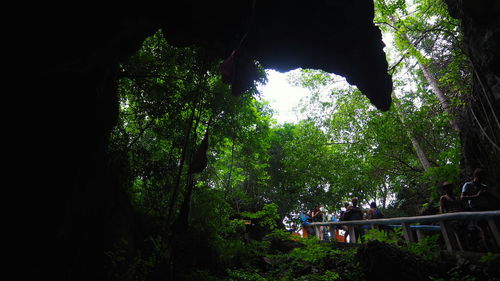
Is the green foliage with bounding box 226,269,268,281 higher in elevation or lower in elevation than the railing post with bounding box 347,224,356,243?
lower

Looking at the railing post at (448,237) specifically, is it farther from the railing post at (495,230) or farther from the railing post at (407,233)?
the railing post at (407,233)

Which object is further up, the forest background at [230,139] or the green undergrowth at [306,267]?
the forest background at [230,139]

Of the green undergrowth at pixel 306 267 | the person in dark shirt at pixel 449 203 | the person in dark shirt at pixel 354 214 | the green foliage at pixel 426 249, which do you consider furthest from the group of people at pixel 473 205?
the person in dark shirt at pixel 354 214

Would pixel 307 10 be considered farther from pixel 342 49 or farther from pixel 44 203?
pixel 44 203

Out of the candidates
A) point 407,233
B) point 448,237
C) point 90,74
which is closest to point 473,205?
point 448,237

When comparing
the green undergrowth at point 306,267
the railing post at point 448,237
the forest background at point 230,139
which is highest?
the forest background at point 230,139

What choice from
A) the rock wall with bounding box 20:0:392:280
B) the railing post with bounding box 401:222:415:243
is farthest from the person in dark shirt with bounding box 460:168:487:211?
the rock wall with bounding box 20:0:392:280

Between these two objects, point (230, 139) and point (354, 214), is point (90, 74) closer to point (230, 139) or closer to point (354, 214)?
point (230, 139)

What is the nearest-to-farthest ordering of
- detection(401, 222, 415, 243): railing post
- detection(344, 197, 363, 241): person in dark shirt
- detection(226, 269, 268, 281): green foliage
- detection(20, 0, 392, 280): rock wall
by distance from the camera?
1. detection(20, 0, 392, 280): rock wall
2. detection(226, 269, 268, 281): green foliage
3. detection(401, 222, 415, 243): railing post
4. detection(344, 197, 363, 241): person in dark shirt

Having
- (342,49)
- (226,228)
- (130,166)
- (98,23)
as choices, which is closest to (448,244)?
(342,49)

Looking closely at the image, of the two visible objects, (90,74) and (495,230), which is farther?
(495,230)

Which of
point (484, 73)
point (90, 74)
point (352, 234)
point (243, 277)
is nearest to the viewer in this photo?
point (90, 74)

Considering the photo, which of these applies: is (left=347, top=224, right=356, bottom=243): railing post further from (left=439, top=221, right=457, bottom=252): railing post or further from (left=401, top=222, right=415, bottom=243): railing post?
(left=439, top=221, right=457, bottom=252): railing post

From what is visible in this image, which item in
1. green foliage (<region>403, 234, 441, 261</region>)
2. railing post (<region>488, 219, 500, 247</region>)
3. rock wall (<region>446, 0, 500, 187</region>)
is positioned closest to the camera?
railing post (<region>488, 219, 500, 247</region>)
